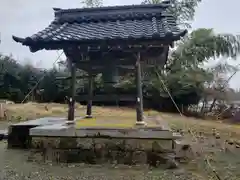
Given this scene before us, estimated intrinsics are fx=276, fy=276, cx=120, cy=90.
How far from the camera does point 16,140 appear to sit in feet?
19.0

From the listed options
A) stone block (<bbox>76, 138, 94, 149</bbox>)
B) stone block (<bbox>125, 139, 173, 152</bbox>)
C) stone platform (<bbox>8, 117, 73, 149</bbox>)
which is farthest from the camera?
stone platform (<bbox>8, 117, 73, 149</bbox>)

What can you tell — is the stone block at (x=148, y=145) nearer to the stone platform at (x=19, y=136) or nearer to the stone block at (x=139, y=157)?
the stone block at (x=139, y=157)

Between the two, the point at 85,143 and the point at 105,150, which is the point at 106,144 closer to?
the point at 105,150

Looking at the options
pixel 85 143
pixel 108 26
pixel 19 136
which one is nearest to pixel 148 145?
pixel 85 143

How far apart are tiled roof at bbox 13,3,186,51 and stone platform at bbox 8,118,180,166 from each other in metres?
1.48

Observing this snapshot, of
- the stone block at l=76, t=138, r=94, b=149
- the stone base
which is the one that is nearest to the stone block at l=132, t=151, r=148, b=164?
the stone base

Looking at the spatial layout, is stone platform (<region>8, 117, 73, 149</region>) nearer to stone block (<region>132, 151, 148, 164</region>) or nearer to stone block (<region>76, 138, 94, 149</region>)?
stone block (<region>76, 138, 94, 149</region>)

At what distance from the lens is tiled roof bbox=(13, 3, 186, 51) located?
4.60 metres

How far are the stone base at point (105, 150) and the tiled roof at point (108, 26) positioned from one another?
165 cm

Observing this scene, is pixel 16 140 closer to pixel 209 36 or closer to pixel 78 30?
pixel 78 30

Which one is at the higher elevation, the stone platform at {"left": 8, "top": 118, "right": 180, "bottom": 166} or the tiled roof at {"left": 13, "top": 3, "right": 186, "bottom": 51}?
the tiled roof at {"left": 13, "top": 3, "right": 186, "bottom": 51}

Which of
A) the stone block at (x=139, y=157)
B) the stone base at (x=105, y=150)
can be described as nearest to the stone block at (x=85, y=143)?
the stone base at (x=105, y=150)

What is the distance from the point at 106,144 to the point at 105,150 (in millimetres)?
104

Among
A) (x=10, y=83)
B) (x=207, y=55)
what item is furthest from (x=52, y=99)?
(x=207, y=55)
